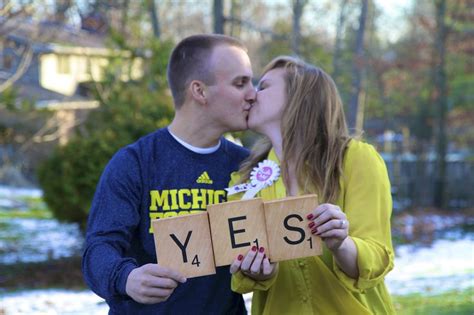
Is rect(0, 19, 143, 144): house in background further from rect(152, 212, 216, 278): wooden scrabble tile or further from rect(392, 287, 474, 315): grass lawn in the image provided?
rect(152, 212, 216, 278): wooden scrabble tile

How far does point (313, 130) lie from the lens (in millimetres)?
3309

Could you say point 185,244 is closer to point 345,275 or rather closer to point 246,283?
point 246,283

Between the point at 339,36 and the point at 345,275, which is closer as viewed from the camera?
the point at 345,275

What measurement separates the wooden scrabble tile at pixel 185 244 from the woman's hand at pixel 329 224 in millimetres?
384

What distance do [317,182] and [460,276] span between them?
9.92m

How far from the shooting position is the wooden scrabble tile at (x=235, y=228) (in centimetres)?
289

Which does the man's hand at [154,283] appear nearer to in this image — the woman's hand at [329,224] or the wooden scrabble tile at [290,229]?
the wooden scrabble tile at [290,229]

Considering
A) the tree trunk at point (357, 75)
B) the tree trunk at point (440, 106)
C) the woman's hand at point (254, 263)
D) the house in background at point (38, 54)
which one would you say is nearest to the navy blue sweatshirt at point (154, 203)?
the woman's hand at point (254, 263)

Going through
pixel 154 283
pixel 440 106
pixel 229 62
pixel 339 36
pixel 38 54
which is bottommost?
pixel 440 106

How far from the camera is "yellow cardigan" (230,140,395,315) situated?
304 cm

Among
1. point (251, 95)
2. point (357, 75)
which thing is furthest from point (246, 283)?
point (357, 75)

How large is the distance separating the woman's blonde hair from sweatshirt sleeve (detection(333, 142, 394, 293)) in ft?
0.19

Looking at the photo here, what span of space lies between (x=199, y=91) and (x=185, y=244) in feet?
3.23

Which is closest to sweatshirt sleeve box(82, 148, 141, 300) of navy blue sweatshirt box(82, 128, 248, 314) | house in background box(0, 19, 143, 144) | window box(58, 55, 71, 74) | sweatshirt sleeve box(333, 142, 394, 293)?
navy blue sweatshirt box(82, 128, 248, 314)
